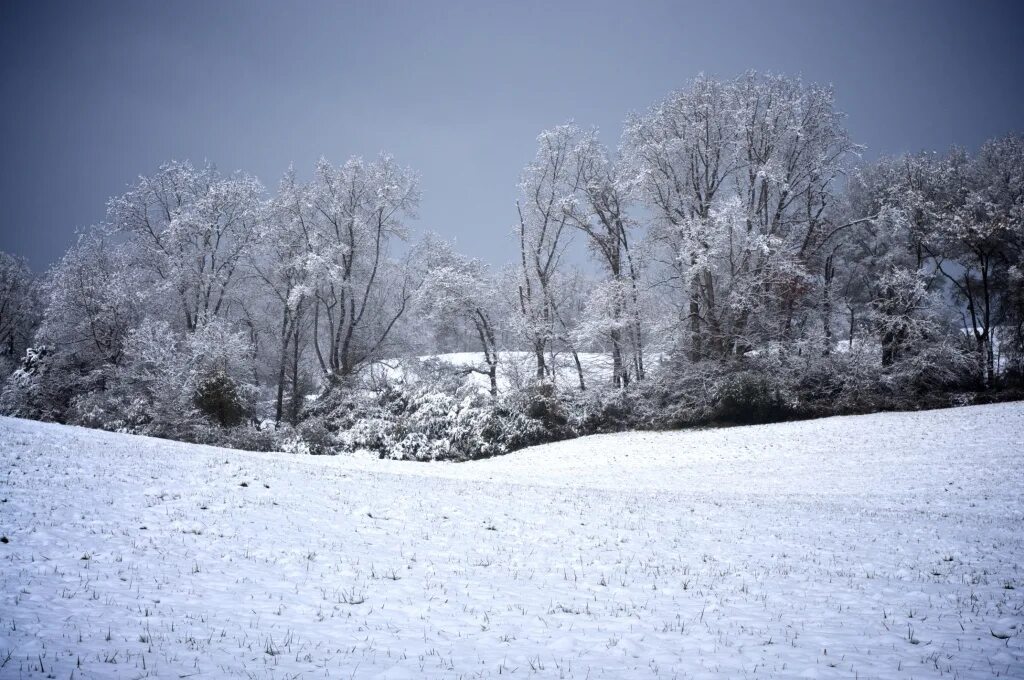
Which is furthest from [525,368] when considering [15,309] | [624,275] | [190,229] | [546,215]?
[15,309]

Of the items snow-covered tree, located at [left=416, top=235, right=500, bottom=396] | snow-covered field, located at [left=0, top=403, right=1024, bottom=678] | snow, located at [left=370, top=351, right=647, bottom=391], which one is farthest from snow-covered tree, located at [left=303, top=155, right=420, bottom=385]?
snow-covered field, located at [left=0, top=403, right=1024, bottom=678]

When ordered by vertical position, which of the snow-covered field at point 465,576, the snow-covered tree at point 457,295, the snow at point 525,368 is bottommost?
the snow-covered field at point 465,576

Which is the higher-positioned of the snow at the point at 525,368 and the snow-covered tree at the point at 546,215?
the snow-covered tree at the point at 546,215

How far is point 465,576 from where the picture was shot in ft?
25.5

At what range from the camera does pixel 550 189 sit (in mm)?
34375

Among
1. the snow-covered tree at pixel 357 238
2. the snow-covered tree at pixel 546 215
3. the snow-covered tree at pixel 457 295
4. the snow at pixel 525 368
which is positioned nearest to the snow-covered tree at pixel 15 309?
the snow-covered tree at pixel 357 238

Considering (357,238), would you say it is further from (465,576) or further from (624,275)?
(465,576)

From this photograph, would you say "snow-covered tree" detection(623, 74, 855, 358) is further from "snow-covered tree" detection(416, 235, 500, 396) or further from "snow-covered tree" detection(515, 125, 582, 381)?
"snow-covered tree" detection(416, 235, 500, 396)

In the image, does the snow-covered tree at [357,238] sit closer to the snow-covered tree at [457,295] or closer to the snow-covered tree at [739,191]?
the snow-covered tree at [457,295]

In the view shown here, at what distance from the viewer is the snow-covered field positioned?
17.1 feet

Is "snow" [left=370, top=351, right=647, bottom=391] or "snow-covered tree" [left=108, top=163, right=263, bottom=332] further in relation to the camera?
"snow-covered tree" [left=108, top=163, right=263, bottom=332]

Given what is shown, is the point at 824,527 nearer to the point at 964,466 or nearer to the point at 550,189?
the point at 964,466

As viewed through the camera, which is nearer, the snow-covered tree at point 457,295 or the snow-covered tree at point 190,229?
the snow-covered tree at point 190,229

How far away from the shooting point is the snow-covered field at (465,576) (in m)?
5.21
